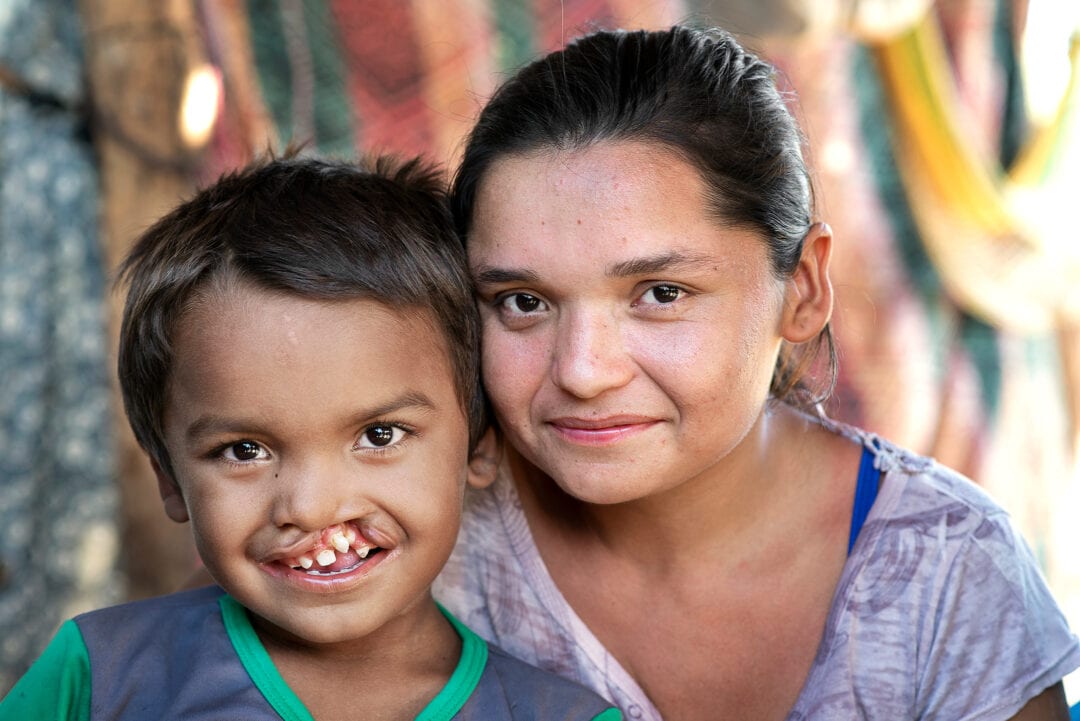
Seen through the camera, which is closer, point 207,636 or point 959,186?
point 207,636

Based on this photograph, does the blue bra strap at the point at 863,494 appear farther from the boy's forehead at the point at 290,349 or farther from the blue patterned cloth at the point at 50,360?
the blue patterned cloth at the point at 50,360

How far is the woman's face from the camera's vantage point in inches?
69.1

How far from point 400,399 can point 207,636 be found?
48cm

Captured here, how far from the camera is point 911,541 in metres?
2.00

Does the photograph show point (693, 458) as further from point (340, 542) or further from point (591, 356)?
point (340, 542)

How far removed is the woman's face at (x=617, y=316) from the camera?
1755 millimetres

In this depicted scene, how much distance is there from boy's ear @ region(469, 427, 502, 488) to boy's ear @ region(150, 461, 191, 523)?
1.39 feet

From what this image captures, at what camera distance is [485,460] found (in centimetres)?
196

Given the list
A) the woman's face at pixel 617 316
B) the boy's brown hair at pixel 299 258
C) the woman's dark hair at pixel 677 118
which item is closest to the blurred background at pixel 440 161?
the woman's dark hair at pixel 677 118

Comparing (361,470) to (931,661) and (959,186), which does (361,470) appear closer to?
(931,661)

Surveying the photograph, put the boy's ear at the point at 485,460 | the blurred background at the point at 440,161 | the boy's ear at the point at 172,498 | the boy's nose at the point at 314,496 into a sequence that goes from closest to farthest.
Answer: the boy's nose at the point at 314,496 → the boy's ear at the point at 172,498 → the boy's ear at the point at 485,460 → the blurred background at the point at 440,161

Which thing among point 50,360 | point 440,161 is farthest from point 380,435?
point 50,360

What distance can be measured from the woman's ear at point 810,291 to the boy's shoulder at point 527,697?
0.62m

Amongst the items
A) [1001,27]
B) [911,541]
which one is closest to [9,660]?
[911,541]
